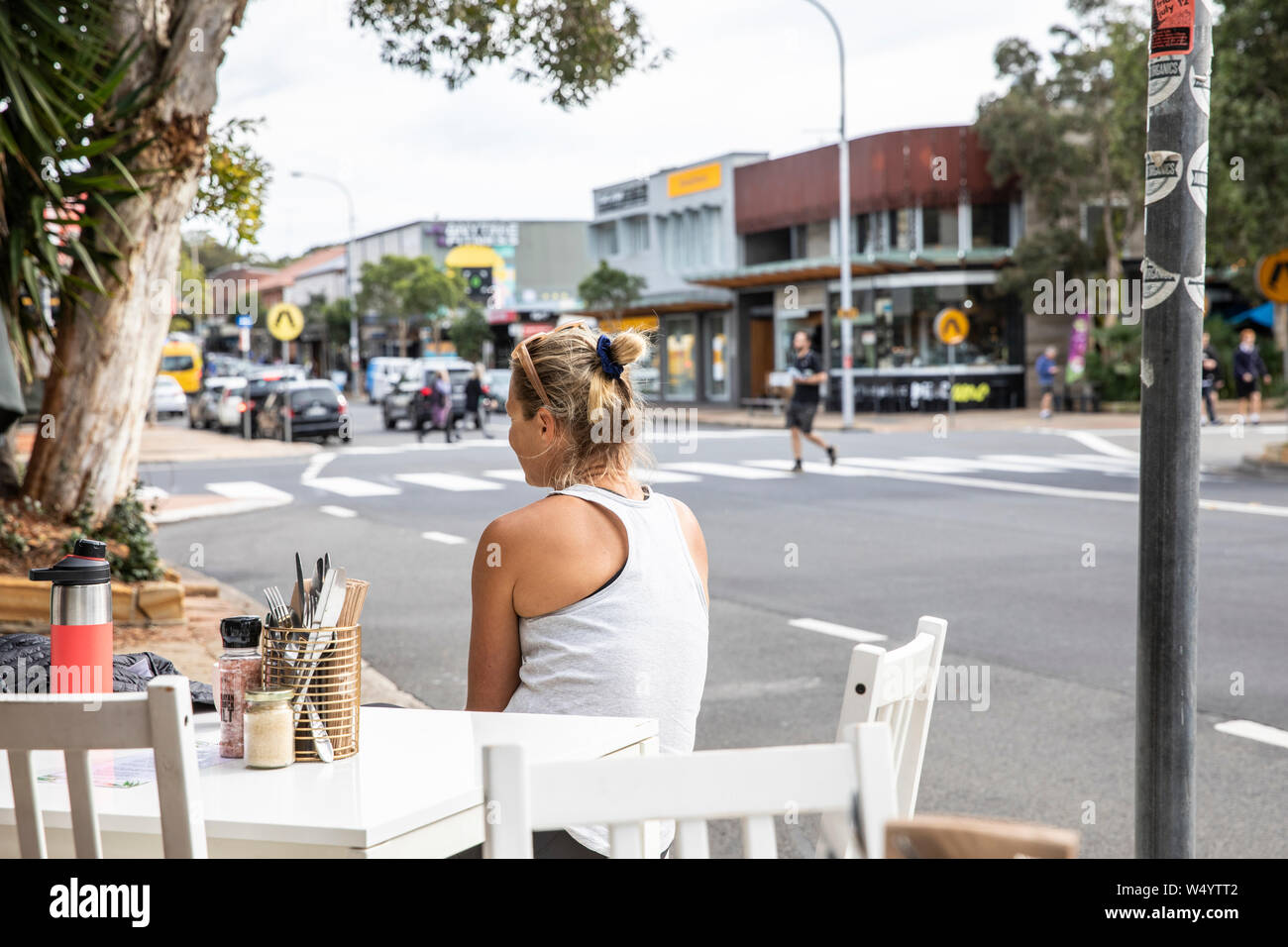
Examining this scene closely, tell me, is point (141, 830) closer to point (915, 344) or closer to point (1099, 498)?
point (1099, 498)

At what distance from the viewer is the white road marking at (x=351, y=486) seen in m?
18.0

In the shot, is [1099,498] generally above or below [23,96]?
below

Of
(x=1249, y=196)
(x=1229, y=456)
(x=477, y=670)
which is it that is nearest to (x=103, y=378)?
(x=477, y=670)

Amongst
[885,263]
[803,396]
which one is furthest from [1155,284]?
[885,263]

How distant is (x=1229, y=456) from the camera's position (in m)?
21.2

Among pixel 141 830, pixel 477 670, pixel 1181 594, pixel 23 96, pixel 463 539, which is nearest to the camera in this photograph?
pixel 141 830

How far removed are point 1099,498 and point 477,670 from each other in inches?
539

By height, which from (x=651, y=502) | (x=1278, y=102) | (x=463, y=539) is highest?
(x=1278, y=102)

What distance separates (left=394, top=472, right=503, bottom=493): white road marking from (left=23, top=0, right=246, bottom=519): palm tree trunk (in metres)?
9.54

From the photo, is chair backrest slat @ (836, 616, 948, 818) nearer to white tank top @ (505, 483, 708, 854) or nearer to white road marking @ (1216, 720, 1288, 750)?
white tank top @ (505, 483, 708, 854)

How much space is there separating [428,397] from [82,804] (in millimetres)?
28814

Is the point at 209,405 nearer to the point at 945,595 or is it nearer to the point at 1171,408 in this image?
the point at 945,595

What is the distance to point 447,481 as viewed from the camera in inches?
765

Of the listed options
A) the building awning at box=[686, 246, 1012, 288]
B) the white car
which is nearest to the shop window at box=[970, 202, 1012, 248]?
the building awning at box=[686, 246, 1012, 288]
